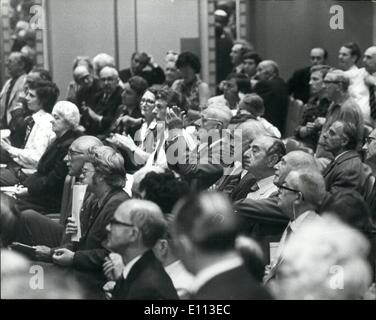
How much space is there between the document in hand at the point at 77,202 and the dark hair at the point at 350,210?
1.08 m

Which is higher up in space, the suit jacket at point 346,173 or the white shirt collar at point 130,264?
the suit jacket at point 346,173

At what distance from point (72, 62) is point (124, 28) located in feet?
0.97

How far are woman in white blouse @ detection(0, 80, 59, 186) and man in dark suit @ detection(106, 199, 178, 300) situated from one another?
1.09 metres

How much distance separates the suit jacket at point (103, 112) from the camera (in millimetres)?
5516

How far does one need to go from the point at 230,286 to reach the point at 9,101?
238 cm

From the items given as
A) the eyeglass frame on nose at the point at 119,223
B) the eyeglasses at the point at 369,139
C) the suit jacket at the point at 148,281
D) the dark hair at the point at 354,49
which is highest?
Result: the dark hair at the point at 354,49

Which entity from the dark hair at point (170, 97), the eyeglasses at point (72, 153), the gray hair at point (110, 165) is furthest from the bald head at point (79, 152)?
the dark hair at point (170, 97)

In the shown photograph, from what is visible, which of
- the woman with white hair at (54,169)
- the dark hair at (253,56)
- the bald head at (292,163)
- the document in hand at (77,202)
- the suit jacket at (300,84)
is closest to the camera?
the bald head at (292,163)

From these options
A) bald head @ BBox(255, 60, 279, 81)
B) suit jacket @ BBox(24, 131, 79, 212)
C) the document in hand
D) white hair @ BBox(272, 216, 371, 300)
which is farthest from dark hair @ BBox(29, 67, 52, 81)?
white hair @ BBox(272, 216, 371, 300)

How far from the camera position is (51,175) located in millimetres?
5426

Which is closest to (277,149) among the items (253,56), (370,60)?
(370,60)

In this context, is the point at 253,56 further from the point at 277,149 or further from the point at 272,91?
the point at 277,149

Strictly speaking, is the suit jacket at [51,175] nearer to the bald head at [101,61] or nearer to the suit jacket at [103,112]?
the suit jacket at [103,112]
